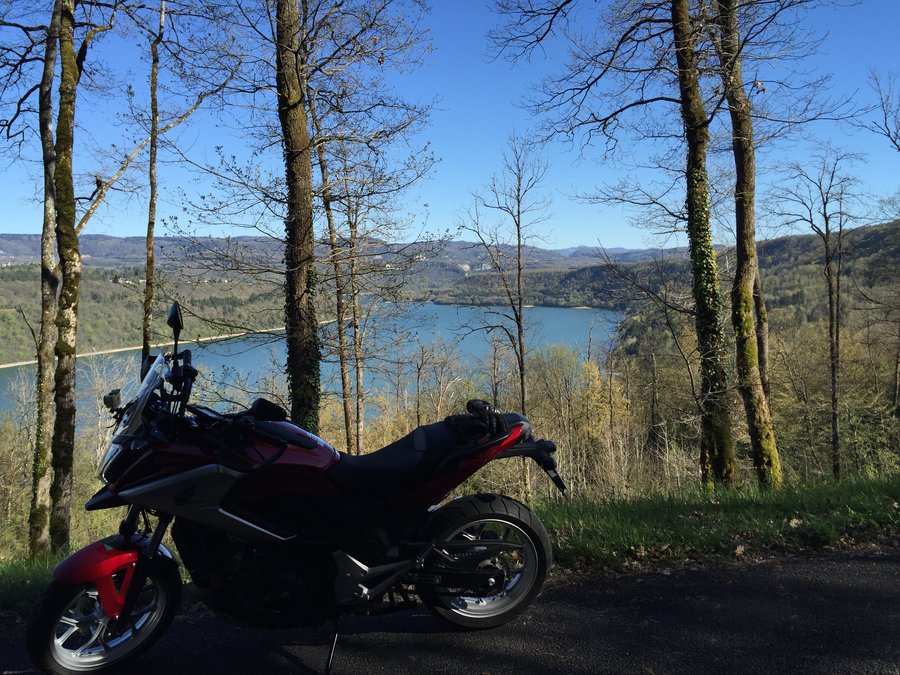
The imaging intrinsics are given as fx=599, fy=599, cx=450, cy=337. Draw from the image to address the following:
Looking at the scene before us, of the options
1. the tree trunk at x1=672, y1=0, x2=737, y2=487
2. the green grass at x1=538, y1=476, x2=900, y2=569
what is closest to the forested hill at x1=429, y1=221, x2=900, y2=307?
the tree trunk at x1=672, y1=0, x2=737, y2=487

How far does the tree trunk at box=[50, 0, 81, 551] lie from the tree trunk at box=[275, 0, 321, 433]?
126 inches

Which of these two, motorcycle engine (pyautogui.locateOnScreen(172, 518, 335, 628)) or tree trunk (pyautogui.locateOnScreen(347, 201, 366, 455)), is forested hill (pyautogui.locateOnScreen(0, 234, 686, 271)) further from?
motorcycle engine (pyautogui.locateOnScreen(172, 518, 335, 628))

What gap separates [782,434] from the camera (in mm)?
27656

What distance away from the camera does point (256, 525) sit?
103 inches

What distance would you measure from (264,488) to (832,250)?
23491mm

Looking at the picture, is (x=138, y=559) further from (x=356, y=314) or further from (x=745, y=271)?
→ (x=356, y=314)

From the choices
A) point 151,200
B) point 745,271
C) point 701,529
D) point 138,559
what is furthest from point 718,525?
point 151,200

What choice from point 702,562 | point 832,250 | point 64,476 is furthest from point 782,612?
point 832,250

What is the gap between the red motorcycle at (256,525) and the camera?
2.58m

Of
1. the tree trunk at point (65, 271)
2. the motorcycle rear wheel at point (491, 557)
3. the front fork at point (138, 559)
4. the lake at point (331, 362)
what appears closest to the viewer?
the front fork at point (138, 559)

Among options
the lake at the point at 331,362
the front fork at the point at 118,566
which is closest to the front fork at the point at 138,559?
the front fork at the point at 118,566

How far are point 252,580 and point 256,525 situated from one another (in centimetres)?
25

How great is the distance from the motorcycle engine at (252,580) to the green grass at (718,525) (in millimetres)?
1684

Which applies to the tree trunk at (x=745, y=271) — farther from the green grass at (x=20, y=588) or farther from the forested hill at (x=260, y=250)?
the green grass at (x=20, y=588)
